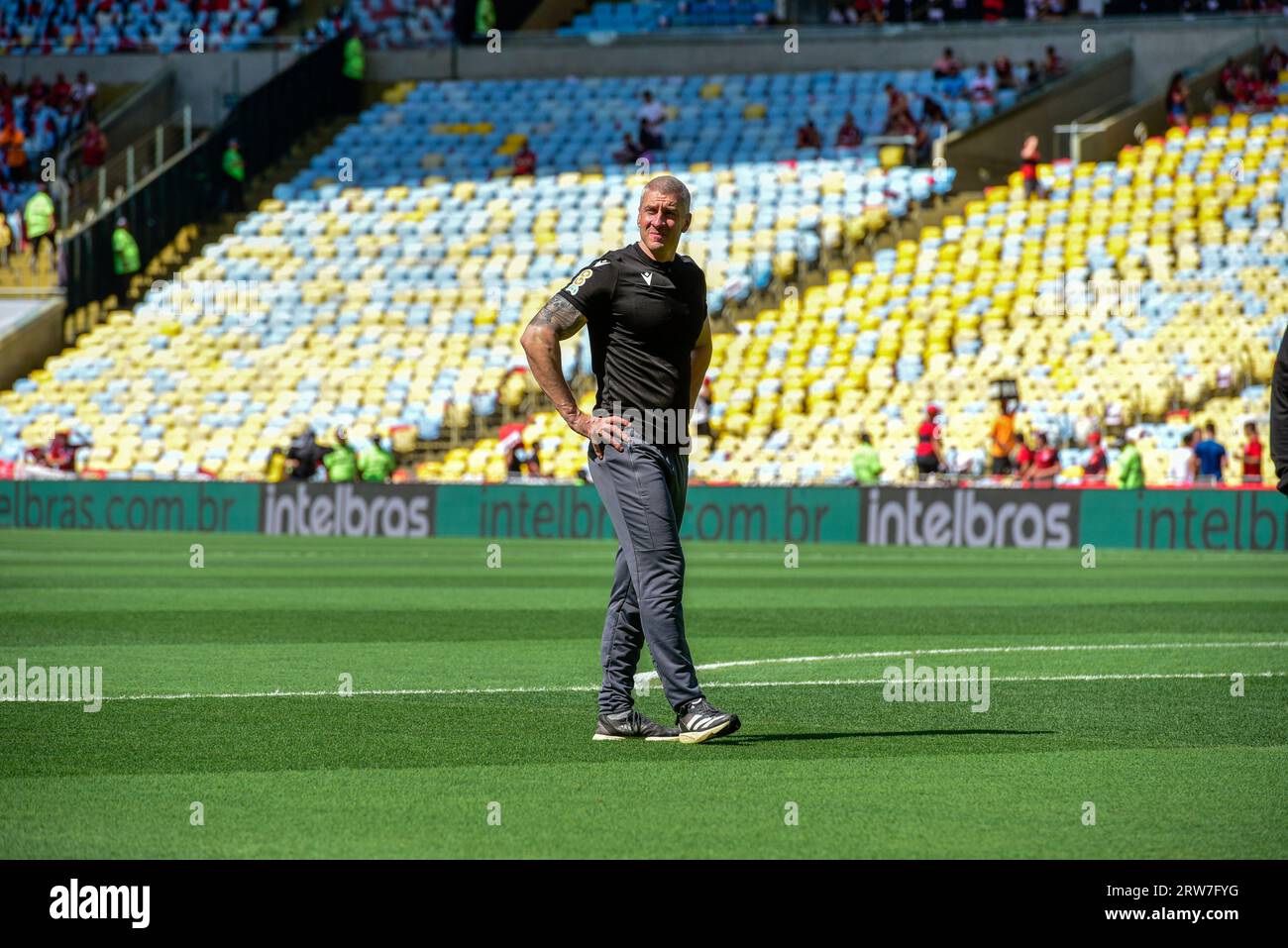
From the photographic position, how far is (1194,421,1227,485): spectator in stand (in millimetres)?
27594

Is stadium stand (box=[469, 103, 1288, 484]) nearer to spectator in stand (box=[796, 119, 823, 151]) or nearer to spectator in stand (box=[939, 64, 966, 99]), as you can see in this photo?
spectator in stand (box=[939, 64, 966, 99])

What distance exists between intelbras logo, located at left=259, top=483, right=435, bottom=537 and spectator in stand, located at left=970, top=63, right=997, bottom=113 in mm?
16678

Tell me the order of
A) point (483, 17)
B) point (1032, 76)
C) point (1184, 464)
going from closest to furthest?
1. point (1184, 464)
2. point (1032, 76)
3. point (483, 17)

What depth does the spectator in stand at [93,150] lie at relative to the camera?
45.9 m

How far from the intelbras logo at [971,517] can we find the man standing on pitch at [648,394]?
20304mm

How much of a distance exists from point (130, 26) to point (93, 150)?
253 inches

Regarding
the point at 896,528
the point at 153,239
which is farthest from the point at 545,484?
the point at 153,239

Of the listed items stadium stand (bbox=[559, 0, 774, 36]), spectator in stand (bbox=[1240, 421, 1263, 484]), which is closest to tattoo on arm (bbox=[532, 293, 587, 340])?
spectator in stand (bbox=[1240, 421, 1263, 484])

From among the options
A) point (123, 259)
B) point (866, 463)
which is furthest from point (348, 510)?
point (123, 259)

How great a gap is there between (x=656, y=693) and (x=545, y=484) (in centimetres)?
2010

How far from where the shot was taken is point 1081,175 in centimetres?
3881

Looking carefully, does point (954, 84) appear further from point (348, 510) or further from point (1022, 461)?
point (348, 510)

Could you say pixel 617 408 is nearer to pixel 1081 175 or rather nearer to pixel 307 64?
pixel 1081 175

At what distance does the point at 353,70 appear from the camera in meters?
49.1
